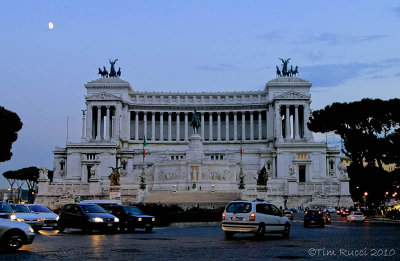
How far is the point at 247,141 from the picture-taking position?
115 m

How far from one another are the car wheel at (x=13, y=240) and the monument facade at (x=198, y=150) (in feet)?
165

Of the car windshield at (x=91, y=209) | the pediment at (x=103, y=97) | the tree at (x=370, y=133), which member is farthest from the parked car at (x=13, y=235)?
the pediment at (x=103, y=97)

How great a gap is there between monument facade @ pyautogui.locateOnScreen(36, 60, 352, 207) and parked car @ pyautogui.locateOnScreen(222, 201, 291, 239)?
43.9 metres

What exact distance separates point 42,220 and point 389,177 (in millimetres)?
47933

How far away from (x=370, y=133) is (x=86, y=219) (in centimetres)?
4349

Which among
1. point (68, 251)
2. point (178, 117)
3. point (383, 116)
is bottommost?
point (68, 251)

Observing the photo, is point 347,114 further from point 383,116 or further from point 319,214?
point 319,214

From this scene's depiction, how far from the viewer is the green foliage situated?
6425 cm

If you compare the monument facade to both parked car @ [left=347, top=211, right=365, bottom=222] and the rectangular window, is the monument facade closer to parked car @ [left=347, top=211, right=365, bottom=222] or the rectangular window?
the rectangular window

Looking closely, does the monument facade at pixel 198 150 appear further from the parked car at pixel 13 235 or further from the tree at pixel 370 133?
the parked car at pixel 13 235

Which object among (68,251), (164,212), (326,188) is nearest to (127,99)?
(326,188)

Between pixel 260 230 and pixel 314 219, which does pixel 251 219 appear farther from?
pixel 314 219

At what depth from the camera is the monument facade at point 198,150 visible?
249 ft

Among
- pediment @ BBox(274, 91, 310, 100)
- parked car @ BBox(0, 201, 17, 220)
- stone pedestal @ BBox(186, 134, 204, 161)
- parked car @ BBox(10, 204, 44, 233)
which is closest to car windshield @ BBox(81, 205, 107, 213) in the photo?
parked car @ BBox(10, 204, 44, 233)
